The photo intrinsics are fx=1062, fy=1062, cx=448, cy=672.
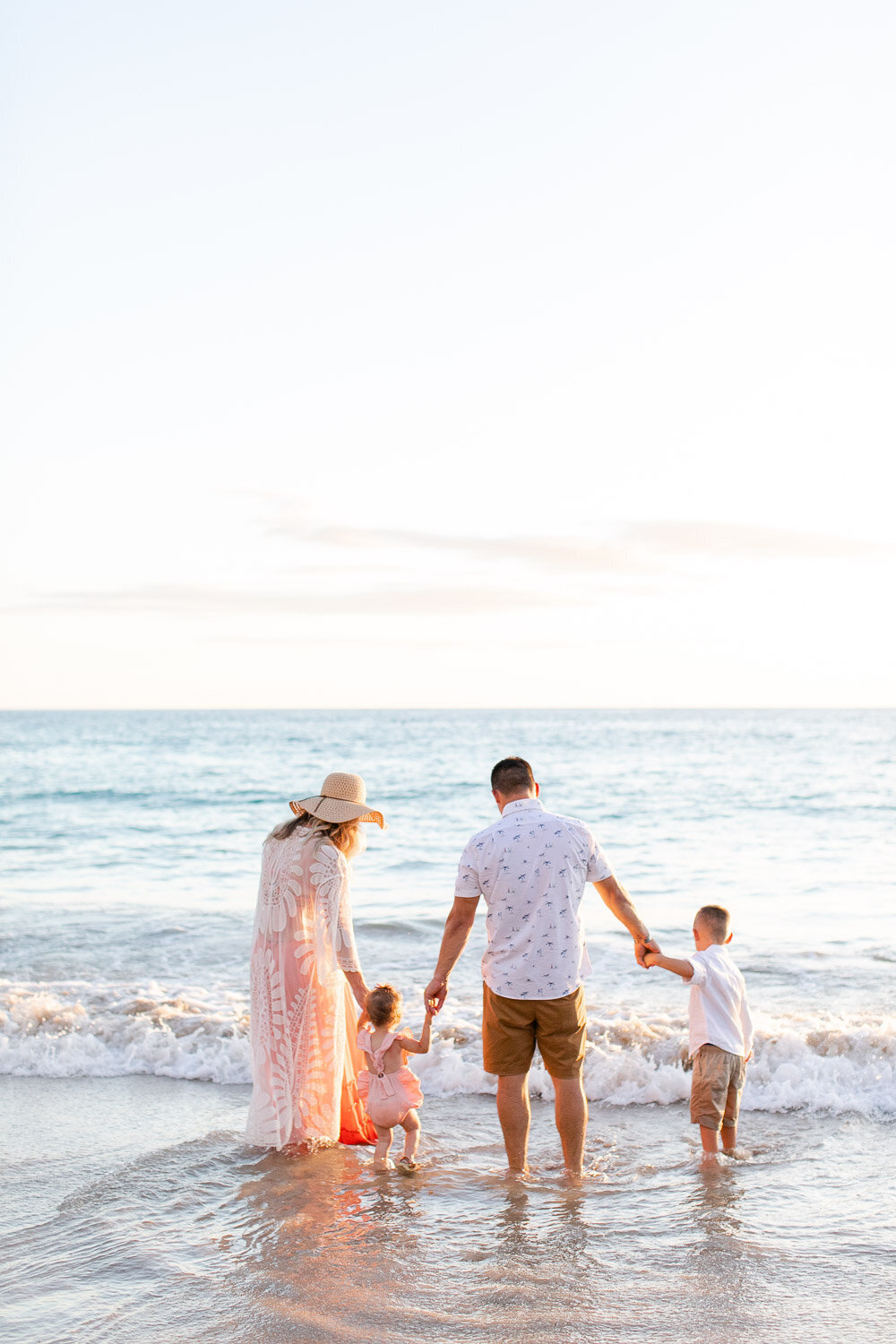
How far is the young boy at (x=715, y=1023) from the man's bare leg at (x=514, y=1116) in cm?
75

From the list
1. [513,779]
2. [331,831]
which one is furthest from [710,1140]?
[331,831]

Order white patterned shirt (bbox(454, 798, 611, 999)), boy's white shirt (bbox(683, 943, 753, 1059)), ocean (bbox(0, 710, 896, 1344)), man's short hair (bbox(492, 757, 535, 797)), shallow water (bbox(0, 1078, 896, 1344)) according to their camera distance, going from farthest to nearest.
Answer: boy's white shirt (bbox(683, 943, 753, 1059))
man's short hair (bbox(492, 757, 535, 797))
white patterned shirt (bbox(454, 798, 611, 999))
ocean (bbox(0, 710, 896, 1344))
shallow water (bbox(0, 1078, 896, 1344))

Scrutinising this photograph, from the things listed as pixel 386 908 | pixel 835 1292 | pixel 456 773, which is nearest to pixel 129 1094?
pixel 835 1292

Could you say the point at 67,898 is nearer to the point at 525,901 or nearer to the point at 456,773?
the point at 525,901

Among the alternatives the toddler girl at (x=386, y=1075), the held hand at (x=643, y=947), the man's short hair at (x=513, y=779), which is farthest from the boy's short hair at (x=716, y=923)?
the toddler girl at (x=386, y=1075)

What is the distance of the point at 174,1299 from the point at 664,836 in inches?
642

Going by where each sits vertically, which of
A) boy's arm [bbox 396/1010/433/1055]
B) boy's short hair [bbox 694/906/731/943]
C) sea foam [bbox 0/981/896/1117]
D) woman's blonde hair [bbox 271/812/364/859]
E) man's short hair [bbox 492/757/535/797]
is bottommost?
sea foam [bbox 0/981/896/1117]

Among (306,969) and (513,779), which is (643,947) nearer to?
(513,779)

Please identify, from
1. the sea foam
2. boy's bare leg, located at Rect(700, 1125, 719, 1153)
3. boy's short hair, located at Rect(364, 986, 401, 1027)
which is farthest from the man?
the sea foam

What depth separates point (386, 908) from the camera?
12039 mm

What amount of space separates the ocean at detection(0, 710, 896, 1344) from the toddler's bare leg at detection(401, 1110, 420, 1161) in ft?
0.39

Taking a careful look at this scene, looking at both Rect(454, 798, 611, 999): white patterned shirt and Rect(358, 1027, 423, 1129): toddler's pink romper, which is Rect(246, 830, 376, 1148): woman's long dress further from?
Rect(454, 798, 611, 999): white patterned shirt

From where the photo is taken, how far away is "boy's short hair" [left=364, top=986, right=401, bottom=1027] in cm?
457

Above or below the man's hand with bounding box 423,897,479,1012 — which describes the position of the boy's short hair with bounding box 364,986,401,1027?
below
